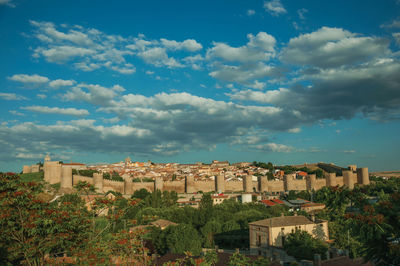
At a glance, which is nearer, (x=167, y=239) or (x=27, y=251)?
(x=27, y=251)

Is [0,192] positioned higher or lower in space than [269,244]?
higher

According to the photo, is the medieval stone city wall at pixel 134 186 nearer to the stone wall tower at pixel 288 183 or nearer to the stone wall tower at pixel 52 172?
the stone wall tower at pixel 52 172

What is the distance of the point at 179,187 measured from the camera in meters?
73.4

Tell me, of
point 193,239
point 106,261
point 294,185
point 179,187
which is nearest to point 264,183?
point 294,185

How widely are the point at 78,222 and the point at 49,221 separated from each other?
4.51 ft

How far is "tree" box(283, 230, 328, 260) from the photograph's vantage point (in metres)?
19.8

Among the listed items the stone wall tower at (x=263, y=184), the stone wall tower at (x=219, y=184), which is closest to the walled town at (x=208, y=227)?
the stone wall tower at (x=219, y=184)

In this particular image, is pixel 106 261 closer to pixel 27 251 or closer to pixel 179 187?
pixel 27 251

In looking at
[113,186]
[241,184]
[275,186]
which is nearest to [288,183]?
[275,186]

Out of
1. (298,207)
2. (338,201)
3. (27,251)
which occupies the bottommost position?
(298,207)

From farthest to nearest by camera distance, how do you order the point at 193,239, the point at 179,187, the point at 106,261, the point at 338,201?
the point at 179,187 < the point at 193,239 < the point at 106,261 < the point at 338,201

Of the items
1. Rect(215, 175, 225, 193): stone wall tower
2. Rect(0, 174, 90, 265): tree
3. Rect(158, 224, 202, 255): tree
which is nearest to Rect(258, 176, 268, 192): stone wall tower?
Rect(215, 175, 225, 193): stone wall tower

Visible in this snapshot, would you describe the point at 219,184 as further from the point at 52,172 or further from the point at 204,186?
the point at 52,172

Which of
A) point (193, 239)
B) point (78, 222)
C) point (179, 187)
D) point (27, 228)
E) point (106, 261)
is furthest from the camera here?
point (179, 187)
